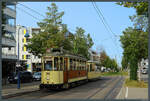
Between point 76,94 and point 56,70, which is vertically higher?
point 56,70

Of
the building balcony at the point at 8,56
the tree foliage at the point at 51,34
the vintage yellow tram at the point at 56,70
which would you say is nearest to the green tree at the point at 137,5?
the vintage yellow tram at the point at 56,70

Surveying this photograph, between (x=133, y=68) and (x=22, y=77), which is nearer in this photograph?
(x=133, y=68)

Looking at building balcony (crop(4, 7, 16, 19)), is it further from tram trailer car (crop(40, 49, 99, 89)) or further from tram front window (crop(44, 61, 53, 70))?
tram front window (crop(44, 61, 53, 70))

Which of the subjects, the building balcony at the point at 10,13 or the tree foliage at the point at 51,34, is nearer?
the tree foliage at the point at 51,34

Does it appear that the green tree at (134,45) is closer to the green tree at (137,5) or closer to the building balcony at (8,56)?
the green tree at (137,5)

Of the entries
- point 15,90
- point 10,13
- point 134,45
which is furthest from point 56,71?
point 10,13

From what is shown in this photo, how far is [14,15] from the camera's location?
42344mm

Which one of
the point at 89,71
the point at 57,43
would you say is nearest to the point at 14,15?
the point at 57,43

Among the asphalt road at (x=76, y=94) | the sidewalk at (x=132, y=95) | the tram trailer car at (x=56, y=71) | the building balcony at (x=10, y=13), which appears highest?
the building balcony at (x=10, y=13)

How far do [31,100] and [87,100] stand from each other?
2.98 meters

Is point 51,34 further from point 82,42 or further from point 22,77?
point 82,42


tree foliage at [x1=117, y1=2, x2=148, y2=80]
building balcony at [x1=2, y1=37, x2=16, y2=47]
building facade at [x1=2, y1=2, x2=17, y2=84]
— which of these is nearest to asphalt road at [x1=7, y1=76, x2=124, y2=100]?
tree foliage at [x1=117, y1=2, x2=148, y2=80]

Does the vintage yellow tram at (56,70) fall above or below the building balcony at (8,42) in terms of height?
below

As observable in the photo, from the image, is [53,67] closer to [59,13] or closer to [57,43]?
[57,43]
